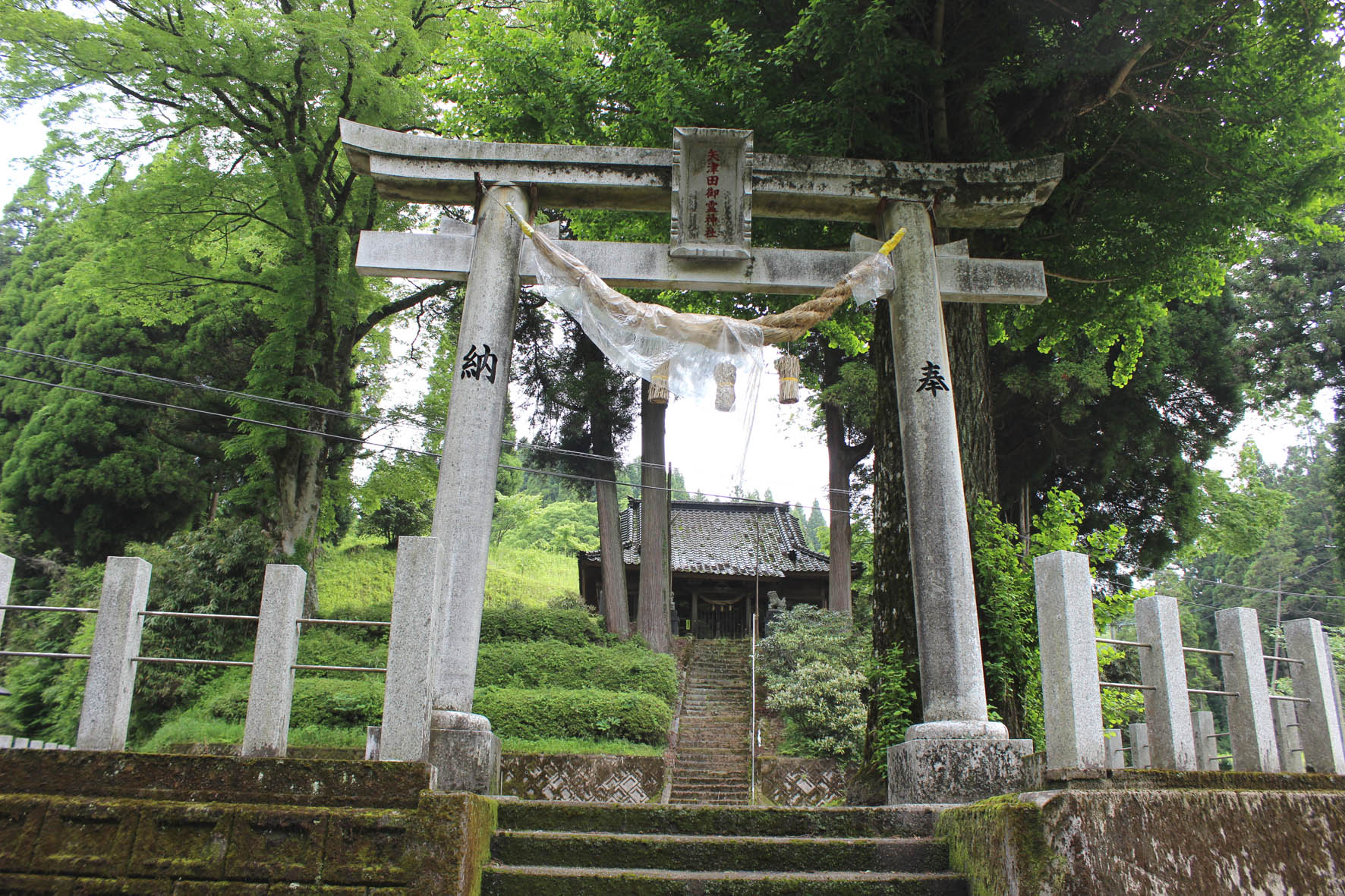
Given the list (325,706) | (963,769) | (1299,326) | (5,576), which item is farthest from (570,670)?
(1299,326)

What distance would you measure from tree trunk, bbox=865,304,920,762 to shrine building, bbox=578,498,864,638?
15.4 meters

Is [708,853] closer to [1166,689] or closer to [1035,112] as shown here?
[1166,689]

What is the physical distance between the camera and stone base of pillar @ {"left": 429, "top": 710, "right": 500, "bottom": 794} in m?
5.12

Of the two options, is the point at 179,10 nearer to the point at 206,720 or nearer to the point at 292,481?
the point at 292,481

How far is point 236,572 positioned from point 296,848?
13.1 m

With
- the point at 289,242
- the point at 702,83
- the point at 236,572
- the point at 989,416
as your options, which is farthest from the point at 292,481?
the point at 989,416

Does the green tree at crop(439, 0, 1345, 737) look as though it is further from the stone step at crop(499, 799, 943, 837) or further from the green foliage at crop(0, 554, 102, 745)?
the green foliage at crop(0, 554, 102, 745)

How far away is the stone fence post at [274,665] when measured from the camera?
4199 mm

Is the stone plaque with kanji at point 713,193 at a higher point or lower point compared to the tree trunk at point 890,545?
higher

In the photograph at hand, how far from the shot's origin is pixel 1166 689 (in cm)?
485

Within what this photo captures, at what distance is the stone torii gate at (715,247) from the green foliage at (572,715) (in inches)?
323

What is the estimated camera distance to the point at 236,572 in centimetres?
1518

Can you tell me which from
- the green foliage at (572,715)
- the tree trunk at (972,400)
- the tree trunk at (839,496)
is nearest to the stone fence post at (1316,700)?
the tree trunk at (972,400)

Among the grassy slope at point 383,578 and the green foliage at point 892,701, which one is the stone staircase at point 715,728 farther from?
the green foliage at point 892,701
